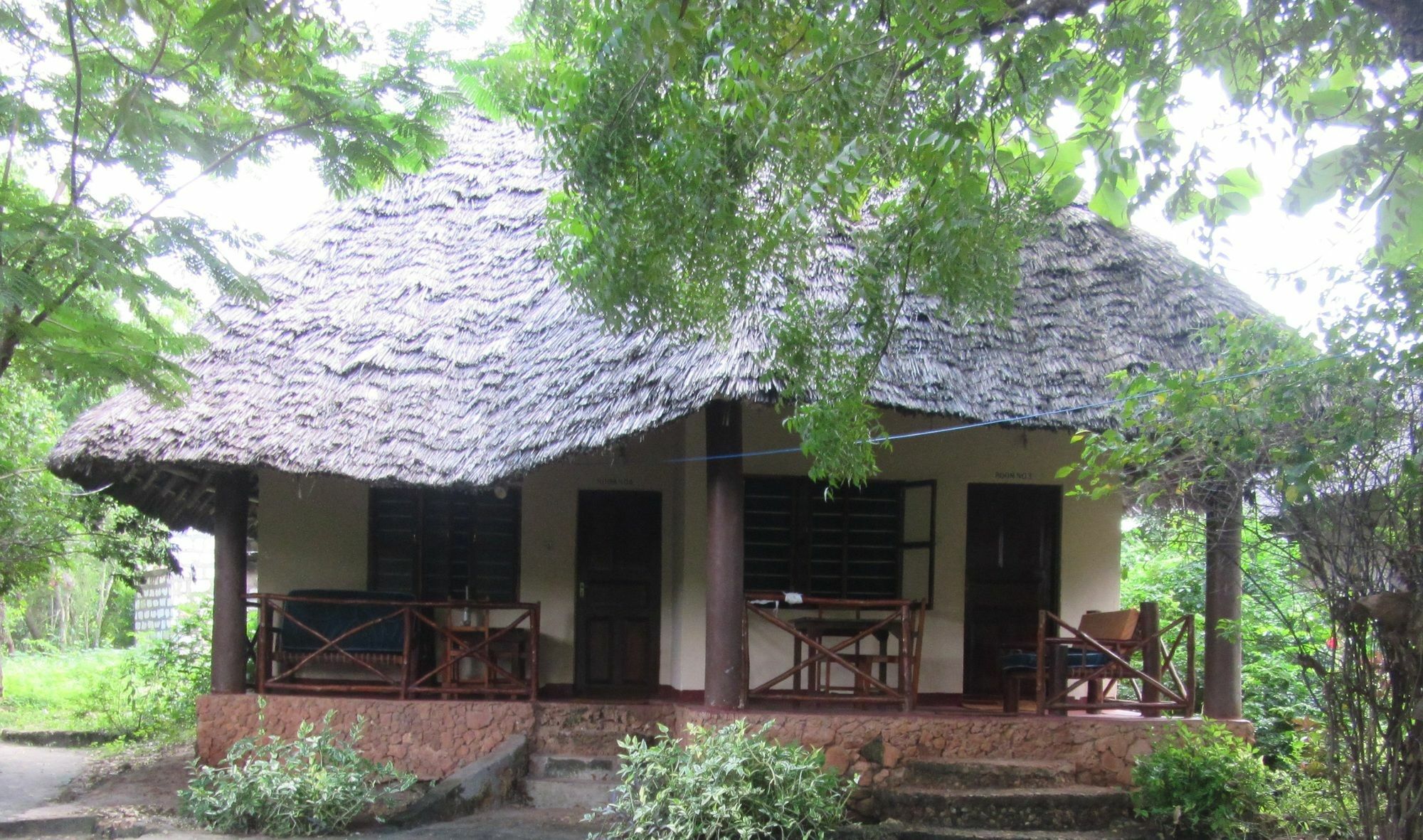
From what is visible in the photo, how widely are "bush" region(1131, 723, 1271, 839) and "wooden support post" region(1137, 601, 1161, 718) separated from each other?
34.5 inches

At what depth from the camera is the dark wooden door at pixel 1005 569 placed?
962cm

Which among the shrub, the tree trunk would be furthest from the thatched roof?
the tree trunk

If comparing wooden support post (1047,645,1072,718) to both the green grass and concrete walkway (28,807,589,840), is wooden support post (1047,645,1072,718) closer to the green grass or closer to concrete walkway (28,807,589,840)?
concrete walkway (28,807,589,840)

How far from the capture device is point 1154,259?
9.48 m

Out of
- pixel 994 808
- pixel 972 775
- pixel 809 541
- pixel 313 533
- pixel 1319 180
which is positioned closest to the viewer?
pixel 1319 180

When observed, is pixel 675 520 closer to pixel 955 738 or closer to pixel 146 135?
pixel 955 738

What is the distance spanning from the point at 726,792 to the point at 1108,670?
10.8 ft

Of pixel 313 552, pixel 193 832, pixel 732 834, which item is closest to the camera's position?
pixel 732 834

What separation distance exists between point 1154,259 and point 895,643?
359 centimetres

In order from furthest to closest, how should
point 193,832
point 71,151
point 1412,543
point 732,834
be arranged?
point 193,832
point 732,834
point 71,151
point 1412,543

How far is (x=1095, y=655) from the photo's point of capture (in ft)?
29.4

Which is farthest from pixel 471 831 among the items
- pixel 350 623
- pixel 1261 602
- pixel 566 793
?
pixel 1261 602

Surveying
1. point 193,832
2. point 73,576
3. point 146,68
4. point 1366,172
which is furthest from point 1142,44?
point 73,576

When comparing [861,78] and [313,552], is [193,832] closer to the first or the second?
[313,552]
